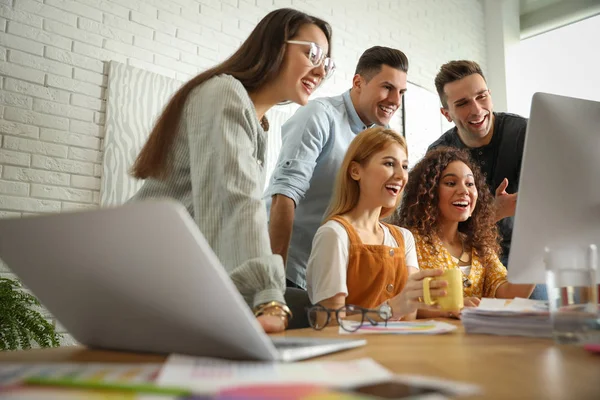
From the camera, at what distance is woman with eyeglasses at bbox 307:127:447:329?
174cm

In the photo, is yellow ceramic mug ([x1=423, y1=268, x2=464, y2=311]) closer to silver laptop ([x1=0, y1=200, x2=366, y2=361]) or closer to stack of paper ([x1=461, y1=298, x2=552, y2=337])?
stack of paper ([x1=461, y1=298, x2=552, y2=337])

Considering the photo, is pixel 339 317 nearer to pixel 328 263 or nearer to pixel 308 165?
pixel 328 263

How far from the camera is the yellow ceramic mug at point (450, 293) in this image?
116cm

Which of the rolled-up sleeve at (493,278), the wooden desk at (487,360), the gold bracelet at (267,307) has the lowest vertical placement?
the wooden desk at (487,360)

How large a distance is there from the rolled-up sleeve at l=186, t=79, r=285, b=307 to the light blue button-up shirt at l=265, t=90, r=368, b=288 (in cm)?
91

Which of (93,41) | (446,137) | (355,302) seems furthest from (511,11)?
(355,302)

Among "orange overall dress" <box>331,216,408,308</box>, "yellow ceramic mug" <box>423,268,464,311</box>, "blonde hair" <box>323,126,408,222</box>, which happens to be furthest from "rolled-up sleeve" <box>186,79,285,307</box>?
"blonde hair" <box>323,126,408,222</box>

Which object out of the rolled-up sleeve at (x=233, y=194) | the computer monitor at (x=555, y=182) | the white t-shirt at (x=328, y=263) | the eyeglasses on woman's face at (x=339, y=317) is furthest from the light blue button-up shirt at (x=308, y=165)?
the computer monitor at (x=555, y=182)

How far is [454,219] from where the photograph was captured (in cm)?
220

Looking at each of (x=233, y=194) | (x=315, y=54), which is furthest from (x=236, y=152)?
(x=315, y=54)

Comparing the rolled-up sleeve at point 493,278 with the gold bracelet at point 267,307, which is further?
the rolled-up sleeve at point 493,278

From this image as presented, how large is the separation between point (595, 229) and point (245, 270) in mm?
622

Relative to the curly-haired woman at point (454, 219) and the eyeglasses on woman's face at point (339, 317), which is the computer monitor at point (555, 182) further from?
the curly-haired woman at point (454, 219)

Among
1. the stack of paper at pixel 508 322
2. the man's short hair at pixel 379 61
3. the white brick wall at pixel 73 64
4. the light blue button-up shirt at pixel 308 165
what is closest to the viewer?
the stack of paper at pixel 508 322
